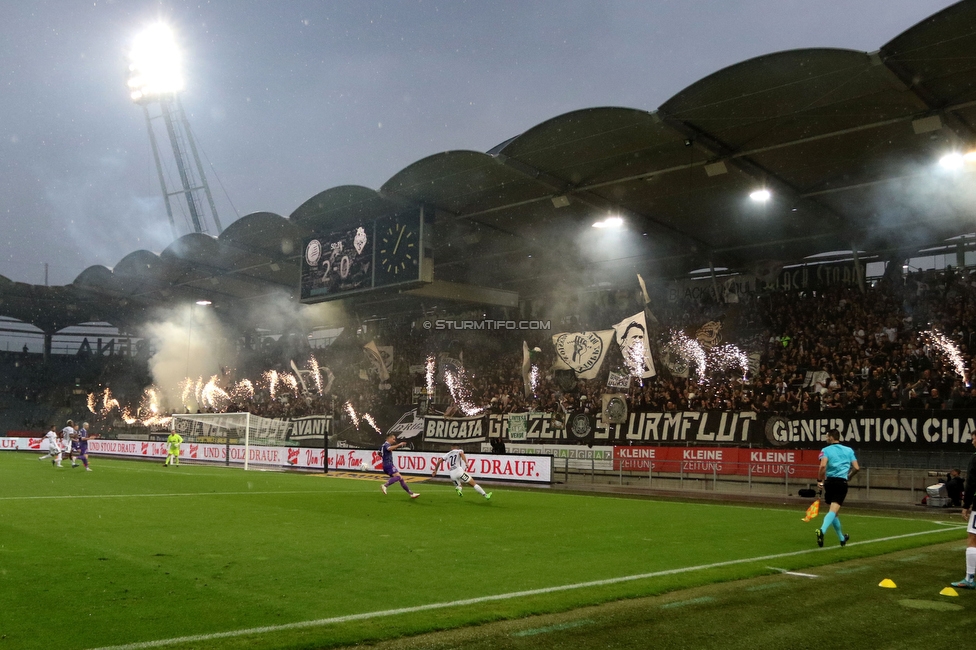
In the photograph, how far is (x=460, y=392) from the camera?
1688 inches

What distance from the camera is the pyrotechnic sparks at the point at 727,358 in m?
32.8

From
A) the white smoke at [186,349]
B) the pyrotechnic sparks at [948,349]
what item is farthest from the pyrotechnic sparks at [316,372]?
the pyrotechnic sparks at [948,349]

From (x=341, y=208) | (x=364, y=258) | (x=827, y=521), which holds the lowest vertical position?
(x=827, y=521)

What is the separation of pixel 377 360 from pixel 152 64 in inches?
1000

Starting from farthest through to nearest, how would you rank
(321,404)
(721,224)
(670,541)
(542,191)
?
1. (321,404)
2. (721,224)
3. (542,191)
4. (670,541)

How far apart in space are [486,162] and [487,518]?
15.4m

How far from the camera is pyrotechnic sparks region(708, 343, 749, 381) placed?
108 ft

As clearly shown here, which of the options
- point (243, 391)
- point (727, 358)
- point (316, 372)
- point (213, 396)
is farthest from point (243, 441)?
point (727, 358)

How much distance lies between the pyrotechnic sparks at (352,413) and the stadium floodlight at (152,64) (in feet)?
83.5

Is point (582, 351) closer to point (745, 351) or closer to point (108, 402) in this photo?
point (745, 351)

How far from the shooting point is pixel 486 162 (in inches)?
1117

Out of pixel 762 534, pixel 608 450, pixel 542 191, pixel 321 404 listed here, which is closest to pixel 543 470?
pixel 608 450

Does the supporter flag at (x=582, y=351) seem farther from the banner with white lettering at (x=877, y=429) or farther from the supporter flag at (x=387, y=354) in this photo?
the supporter flag at (x=387, y=354)

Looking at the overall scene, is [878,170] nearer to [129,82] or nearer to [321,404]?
[321,404]
